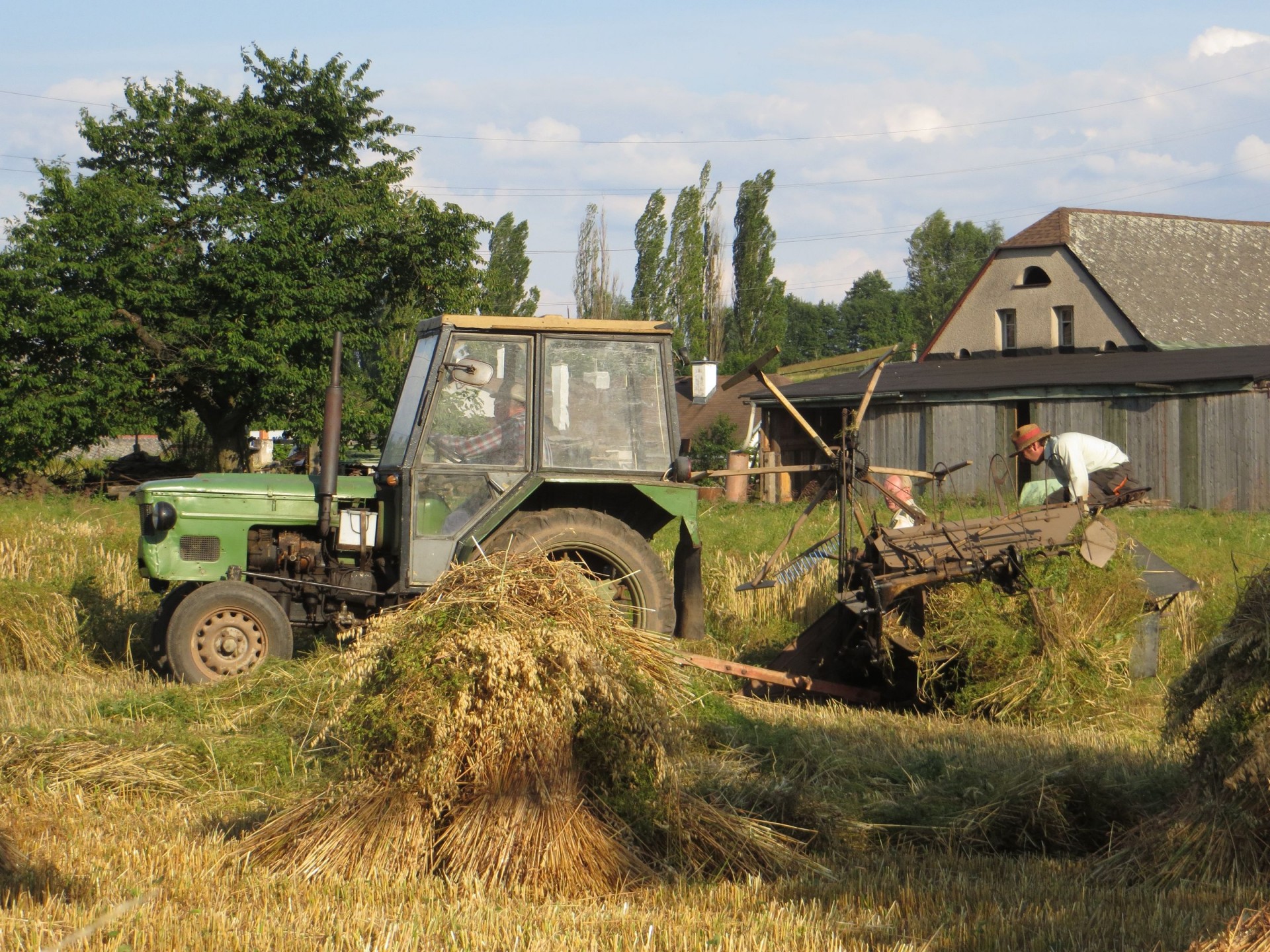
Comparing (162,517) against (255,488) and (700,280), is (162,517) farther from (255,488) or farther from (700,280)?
(700,280)

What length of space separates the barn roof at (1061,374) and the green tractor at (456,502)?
17391mm

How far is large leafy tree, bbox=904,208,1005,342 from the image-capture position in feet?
286

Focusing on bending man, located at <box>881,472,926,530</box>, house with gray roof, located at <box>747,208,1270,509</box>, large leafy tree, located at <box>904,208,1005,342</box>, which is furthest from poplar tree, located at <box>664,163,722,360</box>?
bending man, located at <box>881,472,926,530</box>

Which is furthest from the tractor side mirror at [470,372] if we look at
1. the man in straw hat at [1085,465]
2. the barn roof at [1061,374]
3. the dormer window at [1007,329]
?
the dormer window at [1007,329]

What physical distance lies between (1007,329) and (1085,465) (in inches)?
1085

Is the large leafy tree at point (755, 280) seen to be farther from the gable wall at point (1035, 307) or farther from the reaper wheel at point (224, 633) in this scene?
the reaper wheel at point (224, 633)

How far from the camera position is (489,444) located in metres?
8.35

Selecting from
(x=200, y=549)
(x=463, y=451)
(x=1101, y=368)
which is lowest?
(x=200, y=549)

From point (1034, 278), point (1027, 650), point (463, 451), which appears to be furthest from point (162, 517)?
point (1034, 278)

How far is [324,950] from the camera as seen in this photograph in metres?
3.76

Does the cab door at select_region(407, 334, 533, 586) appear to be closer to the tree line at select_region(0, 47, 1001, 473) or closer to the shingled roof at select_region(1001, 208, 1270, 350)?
the tree line at select_region(0, 47, 1001, 473)

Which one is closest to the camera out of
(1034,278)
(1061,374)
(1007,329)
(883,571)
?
(883,571)

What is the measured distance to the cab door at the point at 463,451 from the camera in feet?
27.0

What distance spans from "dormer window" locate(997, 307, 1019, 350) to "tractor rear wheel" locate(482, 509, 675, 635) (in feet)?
94.2
